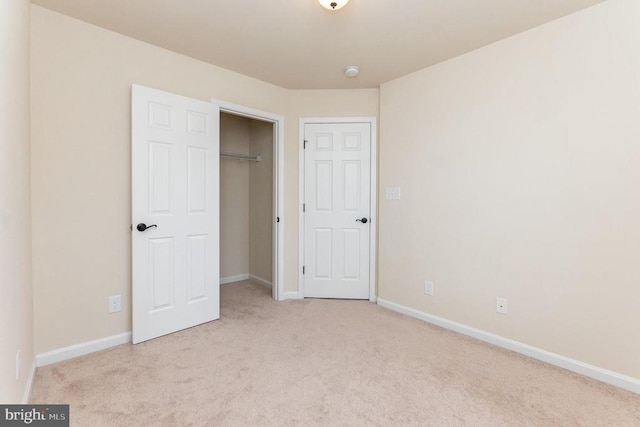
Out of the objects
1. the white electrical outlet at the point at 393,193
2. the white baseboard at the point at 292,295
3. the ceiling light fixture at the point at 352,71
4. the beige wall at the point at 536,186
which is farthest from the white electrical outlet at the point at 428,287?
the ceiling light fixture at the point at 352,71

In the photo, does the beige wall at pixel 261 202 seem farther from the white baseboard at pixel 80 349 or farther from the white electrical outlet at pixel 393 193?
the white baseboard at pixel 80 349

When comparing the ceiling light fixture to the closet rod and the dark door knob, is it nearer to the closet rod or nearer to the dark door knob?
the closet rod

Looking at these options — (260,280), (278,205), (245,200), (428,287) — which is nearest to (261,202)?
(245,200)

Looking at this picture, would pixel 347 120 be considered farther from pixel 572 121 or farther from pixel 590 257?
pixel 590 257

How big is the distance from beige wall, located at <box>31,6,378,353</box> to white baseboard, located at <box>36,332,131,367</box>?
4 cm

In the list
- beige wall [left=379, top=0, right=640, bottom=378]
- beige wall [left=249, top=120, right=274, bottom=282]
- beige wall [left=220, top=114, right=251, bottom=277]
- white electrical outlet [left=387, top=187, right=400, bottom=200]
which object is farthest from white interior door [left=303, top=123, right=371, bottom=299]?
beige wall [left=220, top=114, right=251, bottom=277]

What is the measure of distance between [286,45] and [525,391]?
9.95ft

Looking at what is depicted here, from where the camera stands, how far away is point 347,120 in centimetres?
356

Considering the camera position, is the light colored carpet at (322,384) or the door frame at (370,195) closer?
the light colored carpet at (322,384)

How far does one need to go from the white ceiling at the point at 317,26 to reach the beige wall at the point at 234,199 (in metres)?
1.44

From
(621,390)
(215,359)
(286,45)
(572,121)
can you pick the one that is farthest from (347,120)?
(621,390)

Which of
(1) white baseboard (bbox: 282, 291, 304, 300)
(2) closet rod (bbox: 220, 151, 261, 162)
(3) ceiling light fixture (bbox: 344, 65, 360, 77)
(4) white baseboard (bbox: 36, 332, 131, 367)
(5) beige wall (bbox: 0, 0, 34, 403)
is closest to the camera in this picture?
(5) beige wall (bbox: 0, 0, 34, 403)

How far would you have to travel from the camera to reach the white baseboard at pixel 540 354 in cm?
194

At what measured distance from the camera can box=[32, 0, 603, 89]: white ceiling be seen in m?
2.06
